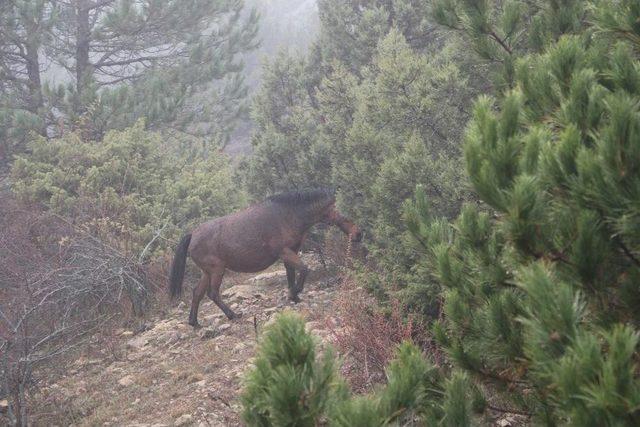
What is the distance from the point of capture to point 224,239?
28.4ft

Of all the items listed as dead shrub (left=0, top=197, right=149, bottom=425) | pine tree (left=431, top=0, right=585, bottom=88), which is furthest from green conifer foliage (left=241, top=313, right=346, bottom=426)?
dead shrub (left=0, top=197, right=149, bottom=425)

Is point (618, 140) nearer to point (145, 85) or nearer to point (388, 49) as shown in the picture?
point (388, 49)

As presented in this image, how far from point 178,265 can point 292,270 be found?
1.65 m

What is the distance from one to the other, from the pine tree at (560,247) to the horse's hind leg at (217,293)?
573cm

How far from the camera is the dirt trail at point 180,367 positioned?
5910mm

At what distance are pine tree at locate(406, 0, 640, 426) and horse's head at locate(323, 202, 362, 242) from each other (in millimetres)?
5126

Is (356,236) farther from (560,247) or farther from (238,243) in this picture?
(560,247)

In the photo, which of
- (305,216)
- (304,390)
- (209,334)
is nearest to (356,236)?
(305,216)

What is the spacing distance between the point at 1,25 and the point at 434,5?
12.2 m

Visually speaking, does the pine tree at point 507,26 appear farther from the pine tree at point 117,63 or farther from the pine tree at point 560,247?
the pine tree at point 117,63

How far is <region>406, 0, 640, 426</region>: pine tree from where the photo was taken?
1773 mm

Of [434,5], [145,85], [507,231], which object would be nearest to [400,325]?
[434,5]

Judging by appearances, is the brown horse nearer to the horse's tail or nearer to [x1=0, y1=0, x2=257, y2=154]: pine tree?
the horse's tail

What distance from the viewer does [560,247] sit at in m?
2.35
